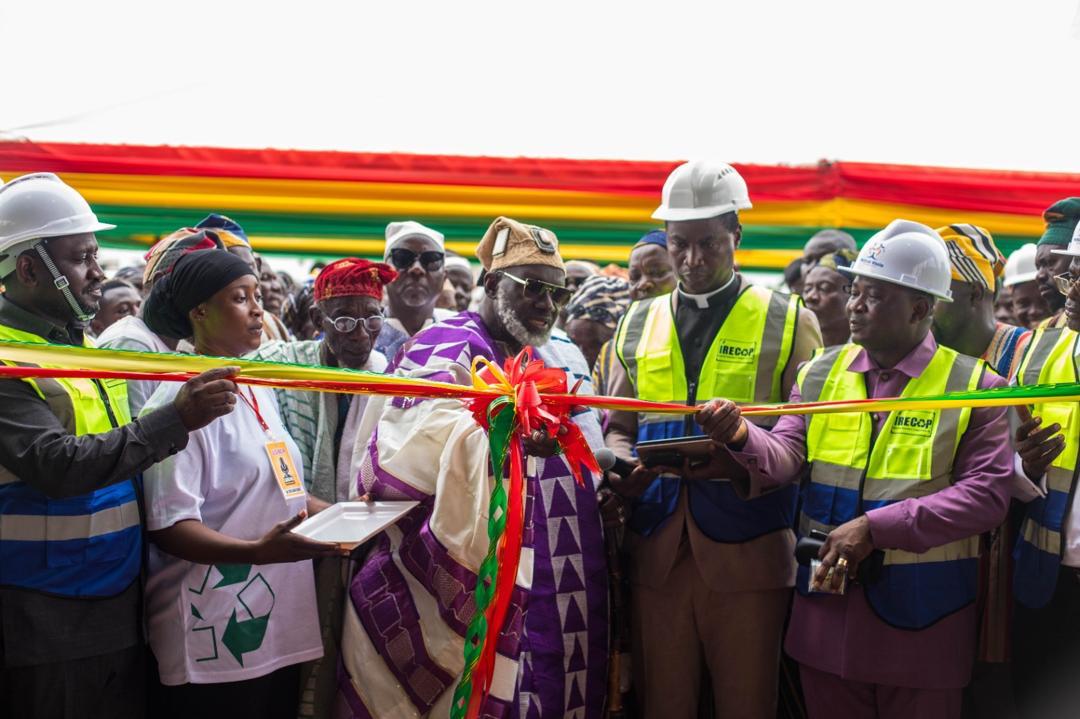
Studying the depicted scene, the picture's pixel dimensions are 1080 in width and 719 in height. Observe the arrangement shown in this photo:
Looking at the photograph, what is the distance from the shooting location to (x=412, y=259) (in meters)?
6.28

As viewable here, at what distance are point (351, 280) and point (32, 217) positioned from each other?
154 cm

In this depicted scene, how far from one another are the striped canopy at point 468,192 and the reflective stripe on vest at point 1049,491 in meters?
4.65

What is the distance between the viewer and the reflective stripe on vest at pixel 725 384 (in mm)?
4199

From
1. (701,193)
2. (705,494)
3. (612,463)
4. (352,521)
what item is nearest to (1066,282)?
(701,193)

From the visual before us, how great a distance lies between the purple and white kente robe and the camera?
3918 millimetres

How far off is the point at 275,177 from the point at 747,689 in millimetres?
5979

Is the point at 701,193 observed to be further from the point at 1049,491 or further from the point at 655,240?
the point at 655,240

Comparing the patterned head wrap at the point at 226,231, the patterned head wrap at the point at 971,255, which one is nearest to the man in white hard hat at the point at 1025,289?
the patterned head wrap at the point at 971,255

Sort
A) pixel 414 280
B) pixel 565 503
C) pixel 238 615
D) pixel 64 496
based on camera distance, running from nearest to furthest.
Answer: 1. pixel 64 496
2. pixel 238 615
3. pixel 565 503
4. pixel 414 280

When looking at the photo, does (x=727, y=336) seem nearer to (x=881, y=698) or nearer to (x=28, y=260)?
(x=881, y=698)

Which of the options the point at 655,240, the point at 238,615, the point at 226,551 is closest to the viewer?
the point at 226,551

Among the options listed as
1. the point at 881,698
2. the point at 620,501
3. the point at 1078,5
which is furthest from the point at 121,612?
the point at 1078,5

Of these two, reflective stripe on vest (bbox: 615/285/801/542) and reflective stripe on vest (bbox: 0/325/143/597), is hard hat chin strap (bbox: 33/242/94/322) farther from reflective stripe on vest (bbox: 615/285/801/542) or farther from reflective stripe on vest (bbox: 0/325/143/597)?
reflective stripe on vest (bbox: 615/285/801/542)

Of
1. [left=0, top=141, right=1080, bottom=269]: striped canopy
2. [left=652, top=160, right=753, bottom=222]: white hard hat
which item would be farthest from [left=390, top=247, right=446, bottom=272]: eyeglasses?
[left=0, top=141, right=1080, bottom=269]: striped canopy
